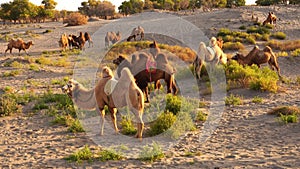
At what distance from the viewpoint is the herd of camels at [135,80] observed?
7309 millimetres

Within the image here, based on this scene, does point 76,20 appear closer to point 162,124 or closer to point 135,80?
point 135,80

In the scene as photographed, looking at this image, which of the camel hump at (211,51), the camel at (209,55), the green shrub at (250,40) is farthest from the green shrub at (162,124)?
the green shrub at (250,40)

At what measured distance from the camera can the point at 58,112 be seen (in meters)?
10.4

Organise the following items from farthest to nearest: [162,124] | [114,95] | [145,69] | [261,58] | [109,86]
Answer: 1. [261,58]
2. [145,69]
3. [162,124]
4. [109,86]
5. [114,95]

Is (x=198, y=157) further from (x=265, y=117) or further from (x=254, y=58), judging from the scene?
(x=254, y=58)

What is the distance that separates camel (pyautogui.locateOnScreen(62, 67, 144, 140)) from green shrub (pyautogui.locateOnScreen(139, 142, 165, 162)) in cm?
68

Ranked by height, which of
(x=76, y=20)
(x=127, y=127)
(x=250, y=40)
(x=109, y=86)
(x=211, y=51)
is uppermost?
(x=76, y=20)

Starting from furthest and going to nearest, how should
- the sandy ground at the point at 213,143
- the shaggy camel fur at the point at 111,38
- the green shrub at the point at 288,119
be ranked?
the shaggy camel fur at the point at 111,38, the green shrub at the point at 288,119, the sandy ground at the point at 213,143

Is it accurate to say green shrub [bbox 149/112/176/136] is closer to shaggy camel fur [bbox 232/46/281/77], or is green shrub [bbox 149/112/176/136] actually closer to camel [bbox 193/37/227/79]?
camel [bbox 193/37/227/79]

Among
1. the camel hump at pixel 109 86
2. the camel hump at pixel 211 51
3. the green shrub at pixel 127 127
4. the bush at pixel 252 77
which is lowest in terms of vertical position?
the green shrub at pixel 127 127

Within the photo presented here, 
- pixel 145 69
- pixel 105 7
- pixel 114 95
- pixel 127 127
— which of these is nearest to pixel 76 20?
pixel 105 7

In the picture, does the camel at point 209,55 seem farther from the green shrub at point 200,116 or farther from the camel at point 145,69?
the green shrub at point 200,116

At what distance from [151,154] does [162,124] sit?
155cm

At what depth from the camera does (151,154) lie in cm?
680
